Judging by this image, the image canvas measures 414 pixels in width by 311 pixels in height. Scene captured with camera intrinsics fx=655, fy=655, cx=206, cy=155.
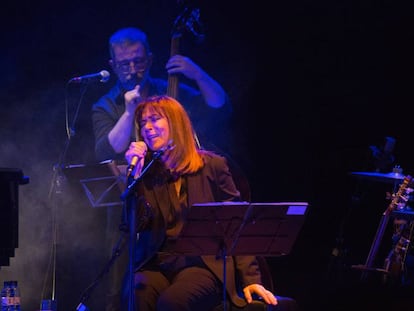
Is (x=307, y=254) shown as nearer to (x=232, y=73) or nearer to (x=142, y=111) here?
(x=232, y=73)

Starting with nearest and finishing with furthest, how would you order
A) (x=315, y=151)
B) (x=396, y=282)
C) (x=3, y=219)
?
(x=3, y=219)
(x=396, y=282)
(x=315, y=151)

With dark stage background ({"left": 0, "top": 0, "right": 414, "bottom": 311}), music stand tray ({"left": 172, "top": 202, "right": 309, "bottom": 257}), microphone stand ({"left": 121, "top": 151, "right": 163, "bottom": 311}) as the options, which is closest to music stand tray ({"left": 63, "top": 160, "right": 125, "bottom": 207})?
microphone stand ({"left": 121, "top": 151, "right": 163, "bottom": 311})

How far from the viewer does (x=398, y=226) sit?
669cm

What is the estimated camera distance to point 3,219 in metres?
3.55

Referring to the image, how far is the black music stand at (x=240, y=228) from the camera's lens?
3203mm

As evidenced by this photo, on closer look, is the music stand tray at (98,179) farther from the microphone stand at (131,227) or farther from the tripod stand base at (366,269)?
the tripod stand base at (366,269)

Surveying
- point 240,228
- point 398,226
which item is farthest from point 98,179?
point 398,226

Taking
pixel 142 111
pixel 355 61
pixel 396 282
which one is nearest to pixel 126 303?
pixel 142 111

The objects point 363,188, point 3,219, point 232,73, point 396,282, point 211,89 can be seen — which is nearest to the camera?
point 3,219

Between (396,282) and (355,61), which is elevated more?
(355,61)

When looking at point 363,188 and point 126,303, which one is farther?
point 363,188

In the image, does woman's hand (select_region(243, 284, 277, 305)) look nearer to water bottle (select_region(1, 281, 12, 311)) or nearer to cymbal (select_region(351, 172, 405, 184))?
water bottle (select_region(1, 281, 12, 311))

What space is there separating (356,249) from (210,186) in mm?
4248

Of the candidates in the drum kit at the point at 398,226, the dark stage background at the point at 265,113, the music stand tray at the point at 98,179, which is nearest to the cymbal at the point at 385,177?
the drum kit at the point at 398,226
